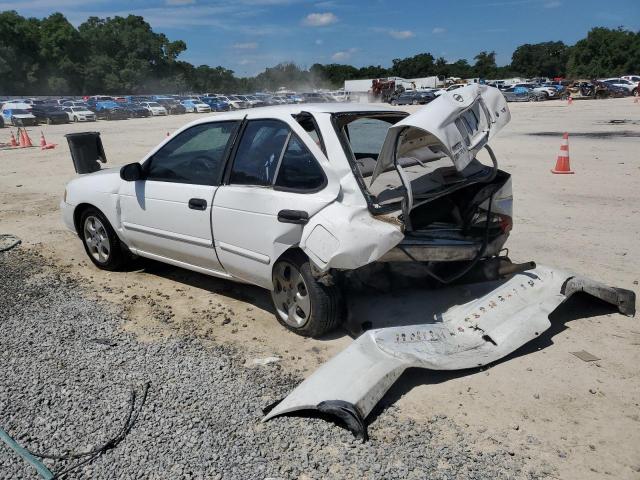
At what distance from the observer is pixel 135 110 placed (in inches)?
1779

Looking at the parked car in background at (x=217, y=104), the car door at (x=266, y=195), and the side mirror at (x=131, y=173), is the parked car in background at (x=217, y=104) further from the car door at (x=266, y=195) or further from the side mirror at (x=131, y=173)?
the car door at (x=266, y=195)

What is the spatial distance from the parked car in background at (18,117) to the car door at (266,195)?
37668mm

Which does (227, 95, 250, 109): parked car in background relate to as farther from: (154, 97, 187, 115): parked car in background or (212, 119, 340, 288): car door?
(212, 119, 340, 288): car door

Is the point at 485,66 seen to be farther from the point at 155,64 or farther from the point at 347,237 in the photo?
the point at 347,237

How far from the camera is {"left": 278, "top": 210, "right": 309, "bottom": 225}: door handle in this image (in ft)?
12.3

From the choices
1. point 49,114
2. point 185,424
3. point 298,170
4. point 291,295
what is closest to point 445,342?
point 291,295

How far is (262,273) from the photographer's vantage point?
4176mm

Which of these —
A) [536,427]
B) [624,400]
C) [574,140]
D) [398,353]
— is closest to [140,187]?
[398,353]

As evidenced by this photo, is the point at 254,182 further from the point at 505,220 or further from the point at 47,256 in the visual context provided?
the point at 47,256

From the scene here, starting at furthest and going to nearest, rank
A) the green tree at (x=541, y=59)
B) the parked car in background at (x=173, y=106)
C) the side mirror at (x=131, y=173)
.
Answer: the green tree at (x=541, y=59) → the parked car in background at (x=173, y=106) → the side mirror at (x=131, y=173)

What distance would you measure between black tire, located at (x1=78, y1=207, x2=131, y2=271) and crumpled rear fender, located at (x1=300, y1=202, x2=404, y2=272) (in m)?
2.73

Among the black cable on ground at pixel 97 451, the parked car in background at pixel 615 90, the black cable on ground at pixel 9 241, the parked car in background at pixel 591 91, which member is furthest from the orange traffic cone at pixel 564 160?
the parked car in background at pixel 615 90

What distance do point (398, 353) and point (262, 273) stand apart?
1.27m

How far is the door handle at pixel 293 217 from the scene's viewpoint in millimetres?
3746
